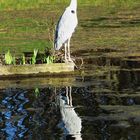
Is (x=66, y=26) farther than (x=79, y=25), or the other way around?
(x=79, y=25)

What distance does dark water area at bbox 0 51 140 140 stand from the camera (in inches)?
378

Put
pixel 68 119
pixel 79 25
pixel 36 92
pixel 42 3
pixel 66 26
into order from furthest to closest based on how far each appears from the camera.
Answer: pixel 42 3 → pixel 79 25 → pixel 66 26 → pixel 36 92 → pixel 68 119

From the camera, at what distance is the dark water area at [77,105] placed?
31.5 ft

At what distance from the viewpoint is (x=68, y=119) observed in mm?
10602

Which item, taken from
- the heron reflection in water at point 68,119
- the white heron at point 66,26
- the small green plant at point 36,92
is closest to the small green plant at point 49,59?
the white heron at point 66,26

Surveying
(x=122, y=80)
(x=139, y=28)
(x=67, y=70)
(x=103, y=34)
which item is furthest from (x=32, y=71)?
(x=139, y=28)

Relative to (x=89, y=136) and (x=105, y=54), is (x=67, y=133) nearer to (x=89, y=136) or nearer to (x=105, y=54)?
(x=89, y=136)

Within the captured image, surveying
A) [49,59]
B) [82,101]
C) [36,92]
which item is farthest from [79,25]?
[82,101]

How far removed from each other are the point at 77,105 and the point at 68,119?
1.43m

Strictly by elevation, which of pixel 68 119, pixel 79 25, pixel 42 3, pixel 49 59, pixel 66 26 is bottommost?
pixel 68 119

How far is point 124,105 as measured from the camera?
11.7m

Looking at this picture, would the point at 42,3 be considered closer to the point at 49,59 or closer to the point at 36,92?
the point at 49,59

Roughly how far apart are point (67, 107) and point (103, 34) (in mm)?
16129

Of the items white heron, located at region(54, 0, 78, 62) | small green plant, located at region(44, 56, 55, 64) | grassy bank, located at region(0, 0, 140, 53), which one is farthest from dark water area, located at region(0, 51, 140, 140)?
grassy bank, located at region(0, 0, 140, 53)
